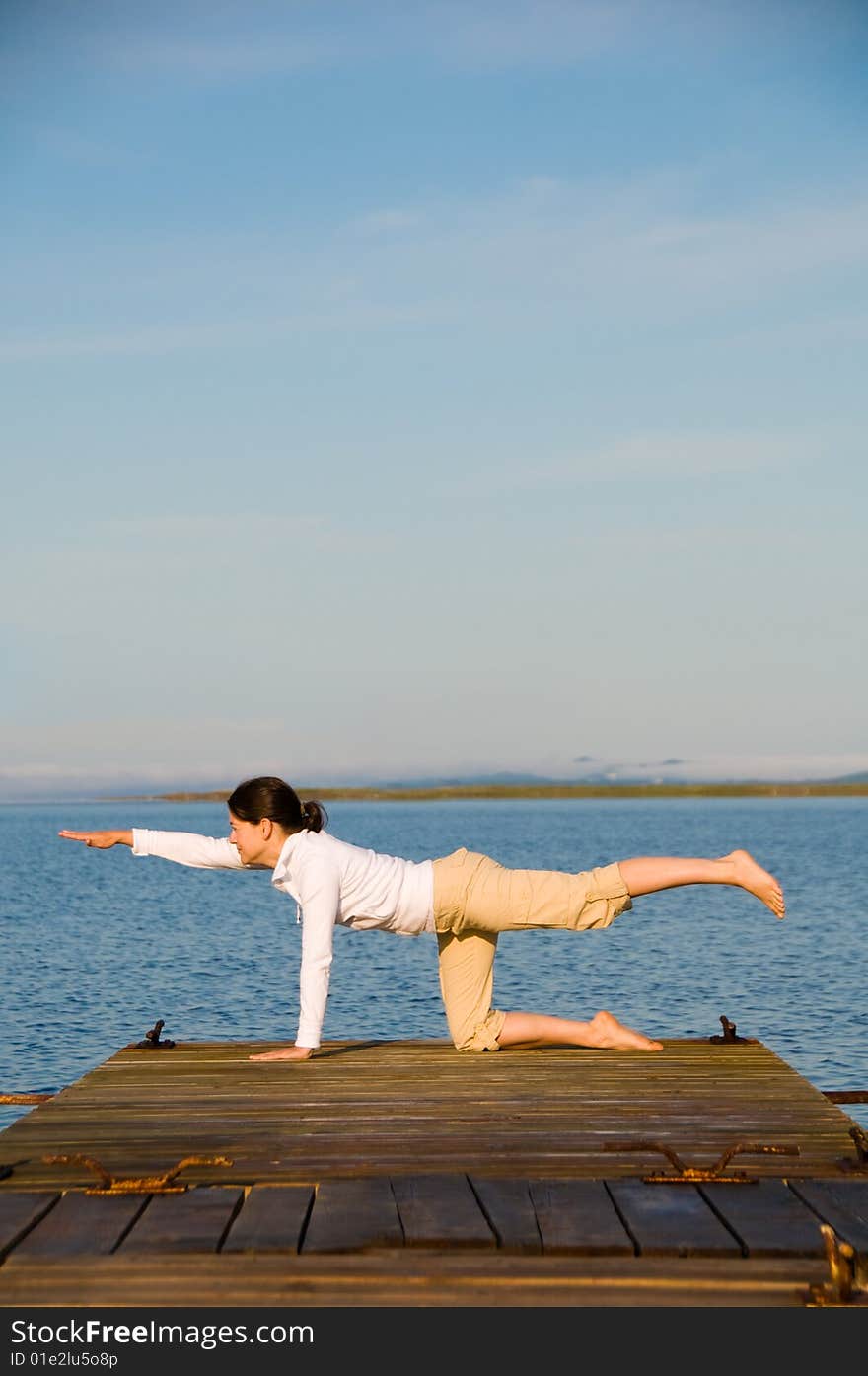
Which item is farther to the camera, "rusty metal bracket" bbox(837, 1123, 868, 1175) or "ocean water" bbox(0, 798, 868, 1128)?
"ocean water" bbox(0, 798, 868, 1128)

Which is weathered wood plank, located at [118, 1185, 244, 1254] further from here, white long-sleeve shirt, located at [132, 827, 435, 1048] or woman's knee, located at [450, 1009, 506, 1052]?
woman's knee, located at [450, 1009, 506, 1052]

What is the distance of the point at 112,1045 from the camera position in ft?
55.8

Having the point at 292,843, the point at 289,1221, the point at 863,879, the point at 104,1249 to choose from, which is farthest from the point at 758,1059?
the point at 863,879

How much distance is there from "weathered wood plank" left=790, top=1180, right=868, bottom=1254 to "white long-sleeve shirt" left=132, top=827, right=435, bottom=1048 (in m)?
2.82

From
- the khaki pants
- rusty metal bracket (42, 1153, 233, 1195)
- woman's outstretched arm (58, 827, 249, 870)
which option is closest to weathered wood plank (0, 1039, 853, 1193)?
rusty metal bracket (42, 1153, 233, 1195)

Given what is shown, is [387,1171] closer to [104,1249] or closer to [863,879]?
[104,1249]

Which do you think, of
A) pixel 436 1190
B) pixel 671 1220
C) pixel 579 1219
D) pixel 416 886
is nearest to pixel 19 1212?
pixel 436 1190

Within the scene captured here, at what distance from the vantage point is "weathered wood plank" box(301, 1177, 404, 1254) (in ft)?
16.6

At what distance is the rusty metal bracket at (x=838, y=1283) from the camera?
4.56 meters

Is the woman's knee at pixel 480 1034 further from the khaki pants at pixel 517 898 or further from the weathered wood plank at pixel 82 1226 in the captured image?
the weathered wood plank at pixel 82 1226
